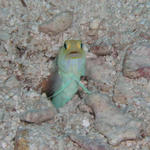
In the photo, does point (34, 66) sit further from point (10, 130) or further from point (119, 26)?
point (119, 26)

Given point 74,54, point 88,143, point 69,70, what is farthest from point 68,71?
point 88,143

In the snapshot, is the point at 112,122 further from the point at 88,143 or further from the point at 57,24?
the point at 57,24

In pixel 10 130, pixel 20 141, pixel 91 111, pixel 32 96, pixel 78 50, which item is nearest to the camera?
pixel 20 141

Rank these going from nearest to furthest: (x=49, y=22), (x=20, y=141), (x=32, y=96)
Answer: (x=20, y=141) < (x=32, y=96) < (x=49, y=22)

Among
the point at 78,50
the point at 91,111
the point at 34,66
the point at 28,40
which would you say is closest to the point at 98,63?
the point at 78,50

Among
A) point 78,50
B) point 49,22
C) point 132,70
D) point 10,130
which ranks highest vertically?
point 49,22

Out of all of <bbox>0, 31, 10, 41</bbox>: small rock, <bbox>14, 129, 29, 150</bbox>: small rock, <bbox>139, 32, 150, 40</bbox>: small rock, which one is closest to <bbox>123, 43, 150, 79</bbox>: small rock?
<bbox>139, 32, 150, 40</bbox>: small rock
